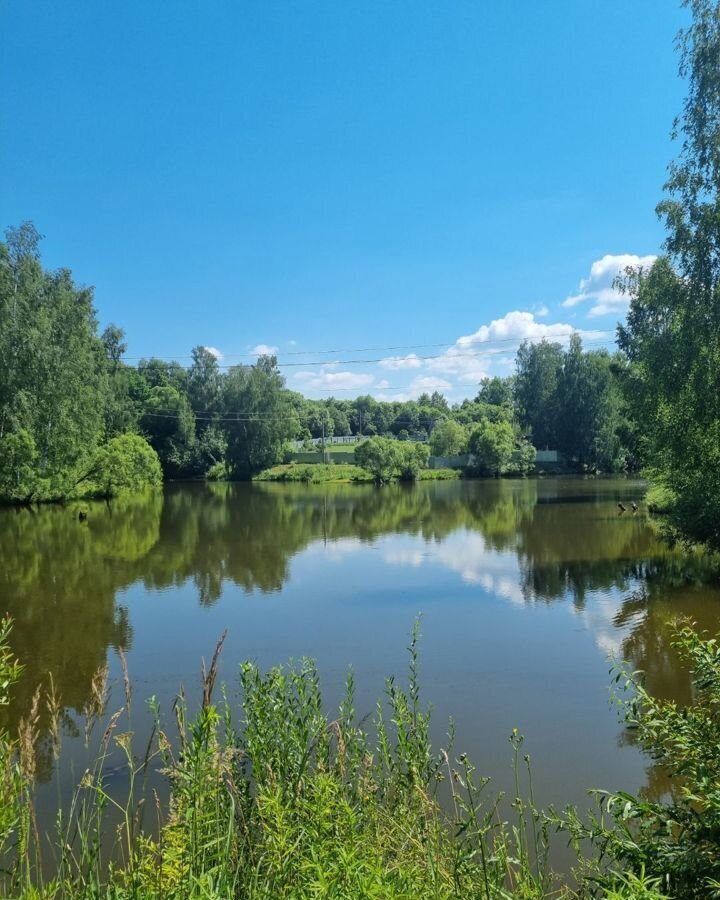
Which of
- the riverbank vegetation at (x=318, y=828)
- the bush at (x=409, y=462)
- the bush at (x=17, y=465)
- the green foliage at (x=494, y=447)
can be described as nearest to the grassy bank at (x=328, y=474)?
the bush at (x=409, y=462)

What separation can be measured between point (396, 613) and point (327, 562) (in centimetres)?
669

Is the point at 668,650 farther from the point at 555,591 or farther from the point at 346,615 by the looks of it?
the point at 346,615

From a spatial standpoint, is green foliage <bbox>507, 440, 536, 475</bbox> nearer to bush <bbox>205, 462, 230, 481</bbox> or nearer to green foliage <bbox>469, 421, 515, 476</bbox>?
green foliage <bbox>469, 421, 515, 476</bbox>

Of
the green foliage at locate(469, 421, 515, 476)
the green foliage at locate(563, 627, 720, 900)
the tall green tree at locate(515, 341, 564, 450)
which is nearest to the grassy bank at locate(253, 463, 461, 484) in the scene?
the green foliage at locate(469, 421, 515, 476)

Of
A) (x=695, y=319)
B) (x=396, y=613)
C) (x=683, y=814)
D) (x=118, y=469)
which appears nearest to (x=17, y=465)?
(x=118, y=469)

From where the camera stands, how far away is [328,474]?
206ft

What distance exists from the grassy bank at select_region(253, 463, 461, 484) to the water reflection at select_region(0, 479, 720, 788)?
75.8ft

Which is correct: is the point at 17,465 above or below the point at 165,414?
below

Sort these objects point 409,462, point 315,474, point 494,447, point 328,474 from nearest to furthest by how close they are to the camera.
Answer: point 409,462 < point 315,474 < point 328,474 < point 494,447

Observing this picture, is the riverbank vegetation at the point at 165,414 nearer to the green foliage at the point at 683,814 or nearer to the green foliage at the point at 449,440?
the green foliage at the point at 449,440

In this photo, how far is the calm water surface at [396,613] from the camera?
27.1 feet

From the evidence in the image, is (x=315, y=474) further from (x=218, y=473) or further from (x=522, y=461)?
(x=522, y=461)

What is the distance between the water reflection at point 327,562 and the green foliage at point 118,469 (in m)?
3.87

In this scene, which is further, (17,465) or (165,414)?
(165,414)
